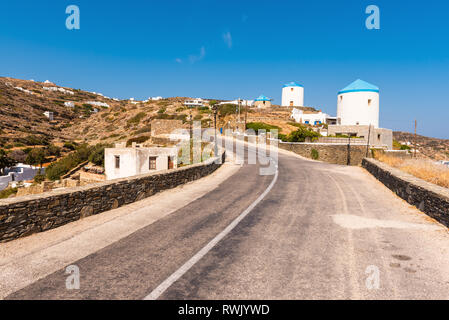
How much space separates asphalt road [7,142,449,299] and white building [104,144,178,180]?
21.0 metres

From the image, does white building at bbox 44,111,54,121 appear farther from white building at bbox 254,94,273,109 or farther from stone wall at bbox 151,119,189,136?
white building at bbox 254,94,273,109

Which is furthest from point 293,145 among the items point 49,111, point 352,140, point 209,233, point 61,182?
point 49,111

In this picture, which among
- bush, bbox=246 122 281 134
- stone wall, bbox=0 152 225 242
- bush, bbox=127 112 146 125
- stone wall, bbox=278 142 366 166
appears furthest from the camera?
bush, bbox=127 112 146 125

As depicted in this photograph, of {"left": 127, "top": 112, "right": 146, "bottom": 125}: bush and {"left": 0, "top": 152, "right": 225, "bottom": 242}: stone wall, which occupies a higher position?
{"left": 127, "top": 112, "right": 146, "bottom": 125}: bush

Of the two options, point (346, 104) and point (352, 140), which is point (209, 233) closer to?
point (352, 140)

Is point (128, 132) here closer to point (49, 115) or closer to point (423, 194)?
point (49, 115)

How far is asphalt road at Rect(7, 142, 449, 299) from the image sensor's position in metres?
4.51

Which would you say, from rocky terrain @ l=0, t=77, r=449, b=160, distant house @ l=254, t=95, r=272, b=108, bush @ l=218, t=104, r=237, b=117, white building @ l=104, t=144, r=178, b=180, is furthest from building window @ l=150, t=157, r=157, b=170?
distant house @ l=254, t=95, r=272, b=108

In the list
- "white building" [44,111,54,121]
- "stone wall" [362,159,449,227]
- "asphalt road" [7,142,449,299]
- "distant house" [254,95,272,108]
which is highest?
"distant house" [254,95,272,108]

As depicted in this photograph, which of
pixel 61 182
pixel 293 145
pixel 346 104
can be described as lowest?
pixel 61 182

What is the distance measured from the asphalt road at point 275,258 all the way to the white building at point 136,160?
2104cm

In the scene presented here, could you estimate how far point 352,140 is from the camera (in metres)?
35.4

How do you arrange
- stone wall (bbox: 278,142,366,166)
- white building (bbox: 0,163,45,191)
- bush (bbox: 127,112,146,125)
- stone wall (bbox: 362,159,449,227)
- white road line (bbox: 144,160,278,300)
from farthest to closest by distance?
bush (bbox: 127,112,146,125), white building (bbox: 0,163,45,191), stone wall (bbox: 278,142,366,166), stone wall (bbox: 362,159,449,227), white road line (bbox: 144,160,278,300)
